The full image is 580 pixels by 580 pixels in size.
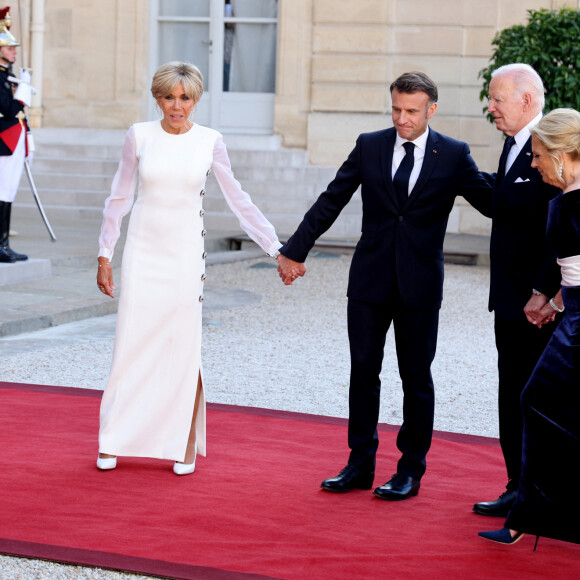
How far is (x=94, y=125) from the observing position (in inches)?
619

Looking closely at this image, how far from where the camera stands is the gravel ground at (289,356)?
617cm

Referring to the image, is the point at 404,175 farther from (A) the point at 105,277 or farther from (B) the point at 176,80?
(A) the point at 105,277

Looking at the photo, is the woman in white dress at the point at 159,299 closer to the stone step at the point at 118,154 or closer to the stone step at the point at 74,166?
the stone step at the point at 118,154

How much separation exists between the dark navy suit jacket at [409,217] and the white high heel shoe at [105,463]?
3.94ft

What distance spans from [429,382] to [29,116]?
40.0 feet

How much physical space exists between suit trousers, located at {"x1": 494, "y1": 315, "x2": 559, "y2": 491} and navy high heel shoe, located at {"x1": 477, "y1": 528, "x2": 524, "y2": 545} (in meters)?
0.36

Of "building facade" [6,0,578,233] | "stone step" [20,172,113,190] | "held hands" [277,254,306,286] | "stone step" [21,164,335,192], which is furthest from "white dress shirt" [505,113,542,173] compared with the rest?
"stone step" [20,172,113,190]

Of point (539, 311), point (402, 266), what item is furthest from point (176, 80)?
point (539, 311)

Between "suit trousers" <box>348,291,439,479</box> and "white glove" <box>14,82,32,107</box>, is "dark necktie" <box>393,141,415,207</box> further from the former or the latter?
"white glove" <box>14,82,32,107</box>

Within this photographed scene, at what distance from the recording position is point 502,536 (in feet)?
12.9

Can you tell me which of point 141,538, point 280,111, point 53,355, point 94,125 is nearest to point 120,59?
point 94,125

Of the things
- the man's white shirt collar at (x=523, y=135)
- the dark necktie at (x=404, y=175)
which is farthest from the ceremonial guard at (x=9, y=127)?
the man's white shirt collar at (x=523, y=135)

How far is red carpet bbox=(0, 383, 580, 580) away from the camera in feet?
12.1

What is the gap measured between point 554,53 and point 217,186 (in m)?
4.72
